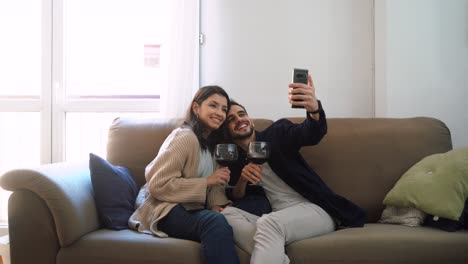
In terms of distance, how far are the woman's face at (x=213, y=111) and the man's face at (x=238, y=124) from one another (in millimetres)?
41

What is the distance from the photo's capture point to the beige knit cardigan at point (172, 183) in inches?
A: 69.2

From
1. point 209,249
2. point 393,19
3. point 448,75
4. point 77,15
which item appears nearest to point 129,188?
point 209,249

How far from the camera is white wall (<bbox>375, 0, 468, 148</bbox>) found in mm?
2502

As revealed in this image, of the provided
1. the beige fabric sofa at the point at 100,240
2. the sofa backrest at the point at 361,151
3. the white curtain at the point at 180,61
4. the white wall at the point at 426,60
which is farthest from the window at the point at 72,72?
the white wall at the point at 426,60

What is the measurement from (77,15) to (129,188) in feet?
A: 5.15

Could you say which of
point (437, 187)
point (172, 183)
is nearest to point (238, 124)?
point (172, 183)

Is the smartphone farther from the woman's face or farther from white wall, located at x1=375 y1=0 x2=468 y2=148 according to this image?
white wall, located at x1=375 y1=0 x2=468 y2=148

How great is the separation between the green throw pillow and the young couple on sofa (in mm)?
211

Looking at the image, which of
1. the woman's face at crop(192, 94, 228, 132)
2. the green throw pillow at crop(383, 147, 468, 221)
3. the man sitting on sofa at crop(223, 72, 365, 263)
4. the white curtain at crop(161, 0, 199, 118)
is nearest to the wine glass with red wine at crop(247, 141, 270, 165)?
the man sitting on sofa at crop(223, 72, 365, 263)

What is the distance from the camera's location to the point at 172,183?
1762 mm

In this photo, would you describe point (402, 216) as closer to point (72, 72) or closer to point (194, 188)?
point (194, 188)

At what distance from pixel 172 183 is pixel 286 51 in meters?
1.36

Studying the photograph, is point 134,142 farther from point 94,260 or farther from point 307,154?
point 307,154

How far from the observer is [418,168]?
194 centimetres
